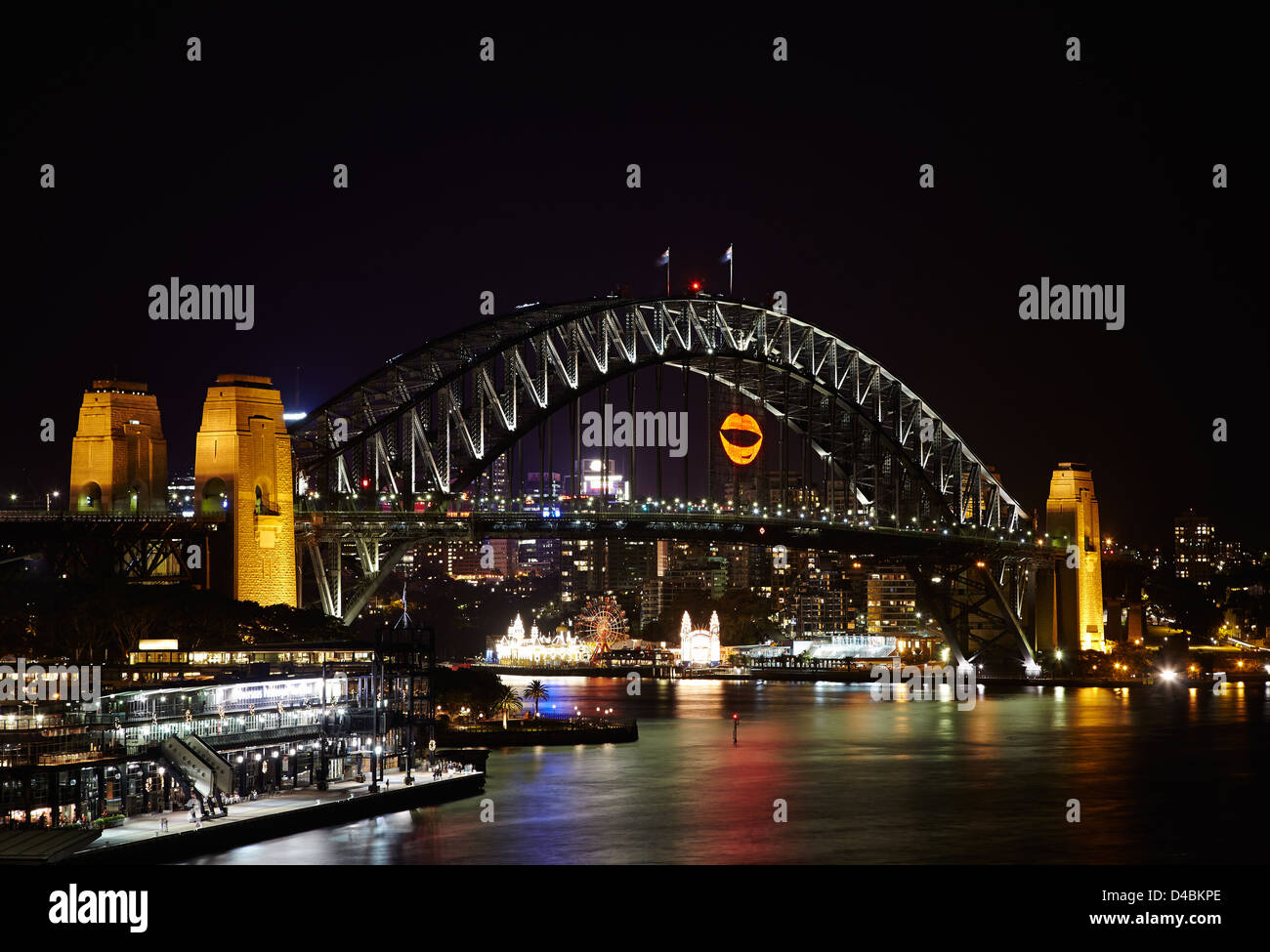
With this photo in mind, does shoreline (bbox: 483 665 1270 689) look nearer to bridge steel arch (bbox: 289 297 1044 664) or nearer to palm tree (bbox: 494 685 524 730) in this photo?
bridge steel arch (bbox: 289 297 1044 664)

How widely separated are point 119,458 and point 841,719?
1443 inches

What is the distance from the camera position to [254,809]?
1564 inches

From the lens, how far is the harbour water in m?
40.6

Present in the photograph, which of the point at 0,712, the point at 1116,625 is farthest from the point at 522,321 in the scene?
the point at 1116,625

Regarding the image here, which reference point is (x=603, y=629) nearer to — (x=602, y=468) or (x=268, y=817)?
(x=602, y=468)

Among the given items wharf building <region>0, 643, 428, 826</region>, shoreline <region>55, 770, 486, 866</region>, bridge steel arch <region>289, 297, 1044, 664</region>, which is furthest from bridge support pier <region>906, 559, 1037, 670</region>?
shoreline <region>55, 770, 486, 866</region>

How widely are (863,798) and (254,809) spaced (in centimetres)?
1838

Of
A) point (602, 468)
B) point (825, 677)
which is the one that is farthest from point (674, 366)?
point (825, 677)

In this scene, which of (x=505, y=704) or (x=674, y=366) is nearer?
(x=505, y=704)

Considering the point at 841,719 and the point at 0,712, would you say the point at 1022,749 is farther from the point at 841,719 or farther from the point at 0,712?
the point at 0,712

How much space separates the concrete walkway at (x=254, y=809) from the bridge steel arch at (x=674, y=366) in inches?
857

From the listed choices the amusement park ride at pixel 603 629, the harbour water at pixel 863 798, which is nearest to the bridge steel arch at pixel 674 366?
the harbour water at pixel 863 798

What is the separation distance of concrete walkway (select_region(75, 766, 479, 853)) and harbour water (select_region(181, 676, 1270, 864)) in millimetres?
919
